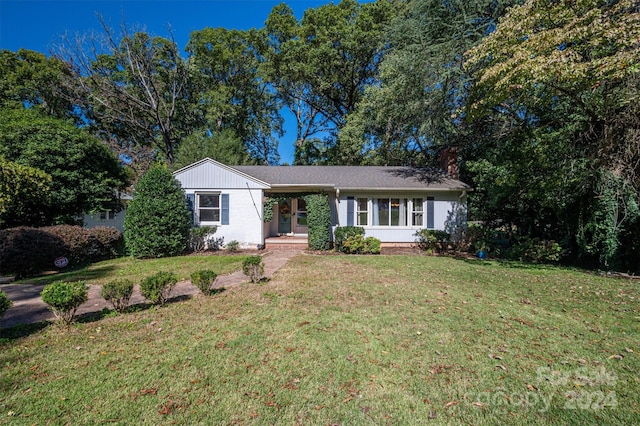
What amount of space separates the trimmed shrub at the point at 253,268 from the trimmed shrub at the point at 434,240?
28.6 feet

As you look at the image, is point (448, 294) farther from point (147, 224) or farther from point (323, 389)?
point (147, 224)

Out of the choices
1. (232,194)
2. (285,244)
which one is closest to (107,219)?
(232,194)

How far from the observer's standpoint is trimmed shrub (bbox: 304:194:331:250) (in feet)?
40.7

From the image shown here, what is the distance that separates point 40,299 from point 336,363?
6861 millimetres

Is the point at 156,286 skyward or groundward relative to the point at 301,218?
groundward

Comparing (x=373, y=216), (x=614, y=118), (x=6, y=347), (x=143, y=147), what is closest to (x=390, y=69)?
(x=373, y=216)

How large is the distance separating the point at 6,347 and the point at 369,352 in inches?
196

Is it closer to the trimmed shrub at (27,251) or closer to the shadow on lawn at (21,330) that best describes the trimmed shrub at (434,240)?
the shadow on lawn at (21,330)

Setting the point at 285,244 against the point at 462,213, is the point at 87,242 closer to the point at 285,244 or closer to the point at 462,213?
the point at 285,244

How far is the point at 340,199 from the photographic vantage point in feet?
45.1

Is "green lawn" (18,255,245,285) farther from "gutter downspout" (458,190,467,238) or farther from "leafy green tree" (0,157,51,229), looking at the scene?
"gutter downspout" (458,190,467,238)

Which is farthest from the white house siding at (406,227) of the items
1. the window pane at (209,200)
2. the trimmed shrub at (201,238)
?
the trimmed shrub at (201,238)

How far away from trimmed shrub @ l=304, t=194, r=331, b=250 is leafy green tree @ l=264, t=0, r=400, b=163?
10835mm

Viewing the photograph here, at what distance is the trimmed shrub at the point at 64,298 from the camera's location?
4.30 m
